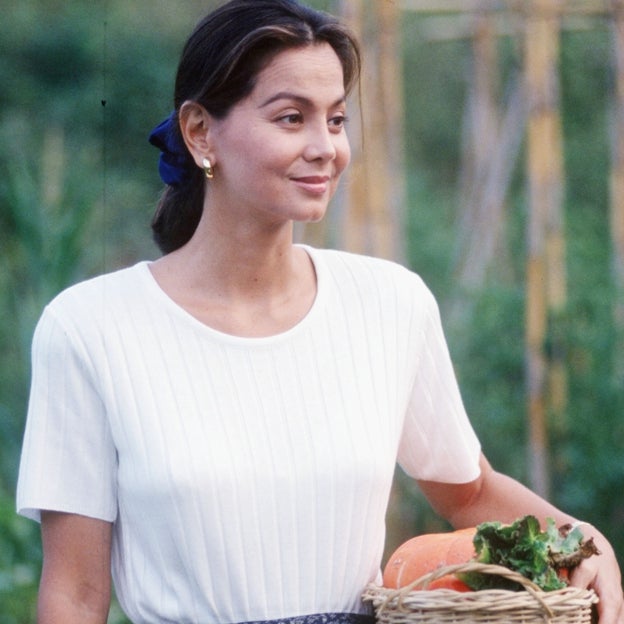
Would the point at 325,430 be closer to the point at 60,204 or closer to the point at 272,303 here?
the point at 272,303

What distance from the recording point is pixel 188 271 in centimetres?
268

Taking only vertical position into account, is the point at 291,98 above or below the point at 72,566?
above

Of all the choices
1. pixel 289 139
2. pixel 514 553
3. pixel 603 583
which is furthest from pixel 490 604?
pixel 289 139

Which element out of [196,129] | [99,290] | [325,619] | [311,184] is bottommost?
[325,619]

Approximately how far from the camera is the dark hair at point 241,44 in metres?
2.55

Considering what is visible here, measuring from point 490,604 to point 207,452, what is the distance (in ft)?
1.76

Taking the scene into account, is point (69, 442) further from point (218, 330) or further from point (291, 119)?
point (291, 119)

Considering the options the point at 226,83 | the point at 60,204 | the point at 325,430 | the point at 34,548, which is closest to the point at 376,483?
the point at 325,430

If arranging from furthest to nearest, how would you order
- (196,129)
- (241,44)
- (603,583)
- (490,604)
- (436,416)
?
(436,416)
(196,129)
(241,44)
(603,583)
(490,604)

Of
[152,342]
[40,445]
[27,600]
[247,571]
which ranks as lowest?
[27,600]

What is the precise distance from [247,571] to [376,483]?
10.3 inches

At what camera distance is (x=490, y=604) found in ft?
7.27

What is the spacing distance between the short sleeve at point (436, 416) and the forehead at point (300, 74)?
0.45m

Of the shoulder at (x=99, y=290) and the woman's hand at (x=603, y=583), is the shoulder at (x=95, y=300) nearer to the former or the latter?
the shoulder at (x=99, y=290)
